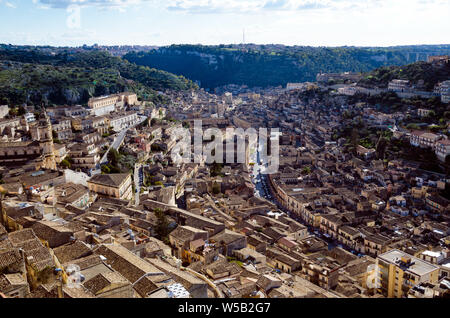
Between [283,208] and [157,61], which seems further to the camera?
[157,61]

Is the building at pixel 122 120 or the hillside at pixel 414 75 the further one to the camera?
the hillside at pixel 414 75

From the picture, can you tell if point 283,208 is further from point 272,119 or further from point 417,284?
point 272,119

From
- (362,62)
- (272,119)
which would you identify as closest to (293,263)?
(272,119)

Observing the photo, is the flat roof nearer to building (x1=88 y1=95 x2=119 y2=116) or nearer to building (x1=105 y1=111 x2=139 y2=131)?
building (x1=105 y1=111 x2=139 y2=131)

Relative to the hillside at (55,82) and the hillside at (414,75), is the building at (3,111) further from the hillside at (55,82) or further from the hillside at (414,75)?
the hillside at (414,75)

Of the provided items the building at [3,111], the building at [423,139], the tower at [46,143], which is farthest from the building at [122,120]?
the building at [423,139]

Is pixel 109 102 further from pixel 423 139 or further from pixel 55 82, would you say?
pixel 423 139

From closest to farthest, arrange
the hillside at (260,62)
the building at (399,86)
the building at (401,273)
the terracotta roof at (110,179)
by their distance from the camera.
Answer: the building at (401,273), the terracotta roof at (110,179), the building at (399,86), the hillside at (260,62)
